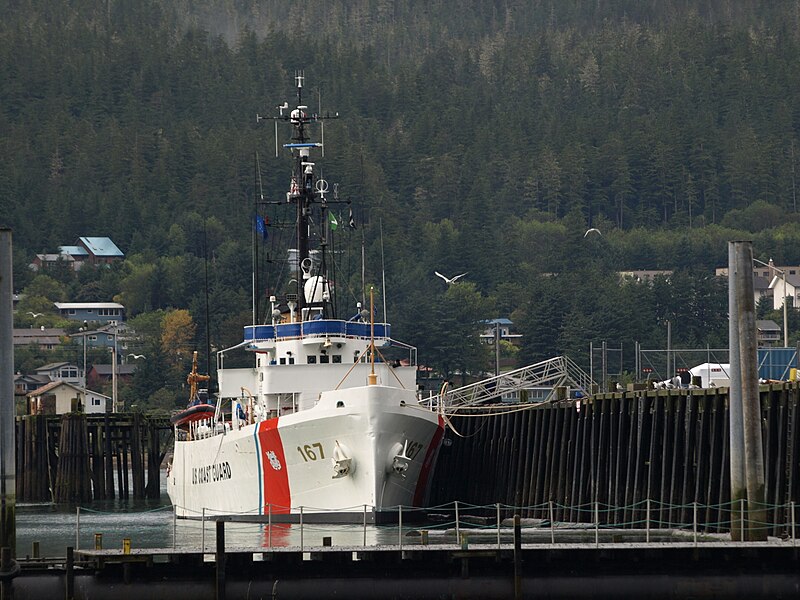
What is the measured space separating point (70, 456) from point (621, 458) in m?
39.4

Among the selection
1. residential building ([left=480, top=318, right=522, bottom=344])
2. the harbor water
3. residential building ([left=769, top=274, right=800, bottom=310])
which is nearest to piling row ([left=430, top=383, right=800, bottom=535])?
the harbor water

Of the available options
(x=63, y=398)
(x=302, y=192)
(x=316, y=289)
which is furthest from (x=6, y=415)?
(x=63, y=398)

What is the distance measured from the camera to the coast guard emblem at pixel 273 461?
5406 cm

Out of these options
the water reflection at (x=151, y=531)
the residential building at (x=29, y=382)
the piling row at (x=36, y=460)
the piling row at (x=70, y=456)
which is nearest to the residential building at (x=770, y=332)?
the residential building at (x=29, y=382)

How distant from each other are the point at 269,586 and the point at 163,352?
14170 centimetres

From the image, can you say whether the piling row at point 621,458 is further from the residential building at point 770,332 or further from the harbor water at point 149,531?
the residential building at point 770,332

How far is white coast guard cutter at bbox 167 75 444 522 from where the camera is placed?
171 feet

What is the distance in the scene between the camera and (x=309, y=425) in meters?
52.5

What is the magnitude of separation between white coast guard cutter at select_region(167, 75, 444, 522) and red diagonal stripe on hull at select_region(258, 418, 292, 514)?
0.14ft

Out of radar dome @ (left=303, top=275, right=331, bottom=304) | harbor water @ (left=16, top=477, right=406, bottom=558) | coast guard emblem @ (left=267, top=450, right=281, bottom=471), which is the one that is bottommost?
harbor water @ (left=16, top=477, right=406, bottom=558)

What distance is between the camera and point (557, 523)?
5184 centimetres

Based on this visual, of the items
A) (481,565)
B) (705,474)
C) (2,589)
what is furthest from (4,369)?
(705,474)

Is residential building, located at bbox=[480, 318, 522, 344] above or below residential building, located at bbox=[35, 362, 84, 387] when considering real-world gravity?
above

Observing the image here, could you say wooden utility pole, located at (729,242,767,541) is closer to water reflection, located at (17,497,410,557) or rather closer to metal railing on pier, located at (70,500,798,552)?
metal railing on pier, located at (70,500,798,552)
